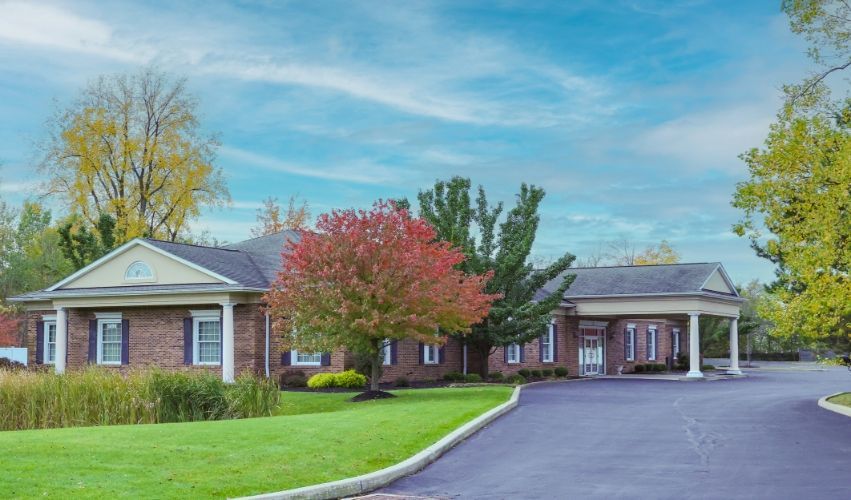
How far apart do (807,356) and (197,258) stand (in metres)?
55.1

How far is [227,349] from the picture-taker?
3275 cm

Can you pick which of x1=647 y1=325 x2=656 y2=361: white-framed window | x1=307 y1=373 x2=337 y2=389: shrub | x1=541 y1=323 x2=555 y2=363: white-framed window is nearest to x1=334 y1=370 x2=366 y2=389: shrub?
x1=307 y1=373 x2=337 y2=389: shrub

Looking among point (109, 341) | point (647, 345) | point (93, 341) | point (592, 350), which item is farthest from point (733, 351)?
point (93, 341)

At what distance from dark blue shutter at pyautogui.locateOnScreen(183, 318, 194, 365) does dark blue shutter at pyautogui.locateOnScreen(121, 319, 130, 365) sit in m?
2.68

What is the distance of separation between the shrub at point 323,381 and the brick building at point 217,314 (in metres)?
0.76

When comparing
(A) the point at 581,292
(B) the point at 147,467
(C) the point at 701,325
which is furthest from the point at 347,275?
(C) the point at 701,325

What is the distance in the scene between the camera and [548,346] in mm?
44594

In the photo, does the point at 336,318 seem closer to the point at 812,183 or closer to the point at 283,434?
the point at 283,434

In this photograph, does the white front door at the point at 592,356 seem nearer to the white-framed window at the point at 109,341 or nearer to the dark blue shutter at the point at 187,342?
the dark blue shutter at the point at 187,342

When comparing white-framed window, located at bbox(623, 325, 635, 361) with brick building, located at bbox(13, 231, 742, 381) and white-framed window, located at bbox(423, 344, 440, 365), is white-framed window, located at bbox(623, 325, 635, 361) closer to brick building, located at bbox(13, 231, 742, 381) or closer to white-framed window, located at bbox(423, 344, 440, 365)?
brick building, located at bbox(13, 231, 742, 381)

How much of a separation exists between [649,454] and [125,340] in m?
25.0

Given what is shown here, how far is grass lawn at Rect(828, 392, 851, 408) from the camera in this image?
2545cm

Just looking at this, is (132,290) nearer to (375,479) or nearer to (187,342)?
(187,342)

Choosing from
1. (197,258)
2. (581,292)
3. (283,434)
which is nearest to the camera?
(283,434)
